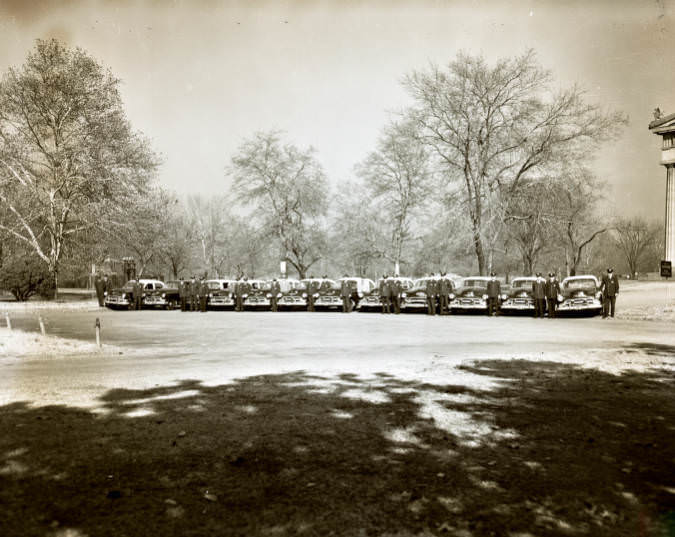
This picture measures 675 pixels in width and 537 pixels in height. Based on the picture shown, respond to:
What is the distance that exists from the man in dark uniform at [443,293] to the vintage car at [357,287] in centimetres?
443

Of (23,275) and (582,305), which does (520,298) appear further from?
(23,275)

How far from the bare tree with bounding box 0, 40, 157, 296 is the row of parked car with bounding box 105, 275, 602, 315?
20.4 feet

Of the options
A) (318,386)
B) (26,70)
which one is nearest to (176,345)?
(318,386)

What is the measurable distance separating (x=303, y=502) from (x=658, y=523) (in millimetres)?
2693

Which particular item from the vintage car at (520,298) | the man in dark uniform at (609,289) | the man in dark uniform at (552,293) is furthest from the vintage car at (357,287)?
the man in dark uniform at (609,289)

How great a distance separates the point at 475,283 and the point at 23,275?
27.6 meters

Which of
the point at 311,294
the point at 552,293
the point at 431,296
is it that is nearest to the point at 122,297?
the point at 311,294

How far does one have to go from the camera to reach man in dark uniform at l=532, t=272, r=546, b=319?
23.2 meters

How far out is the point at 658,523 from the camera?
14.1ft

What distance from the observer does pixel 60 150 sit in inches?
1270

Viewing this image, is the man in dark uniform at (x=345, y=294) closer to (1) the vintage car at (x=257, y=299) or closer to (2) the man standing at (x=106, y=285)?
(1) the vintage car at (x=257, y=299)

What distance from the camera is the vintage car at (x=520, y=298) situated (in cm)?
2431

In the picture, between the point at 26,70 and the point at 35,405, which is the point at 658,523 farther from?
the point at 26,70

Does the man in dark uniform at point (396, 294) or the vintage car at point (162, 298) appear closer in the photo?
the man in dark uniform at point (396, 294)
